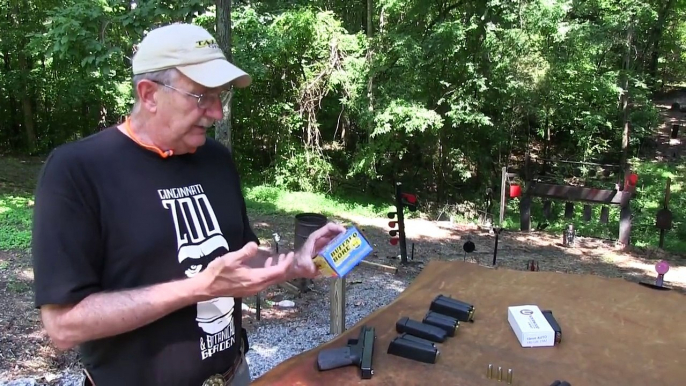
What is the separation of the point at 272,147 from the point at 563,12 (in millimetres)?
7462

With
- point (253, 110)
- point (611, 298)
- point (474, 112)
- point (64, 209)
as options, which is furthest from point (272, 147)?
point (64, 209)

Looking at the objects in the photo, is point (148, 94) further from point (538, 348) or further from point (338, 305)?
point (338, 305)

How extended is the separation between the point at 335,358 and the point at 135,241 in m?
0.85

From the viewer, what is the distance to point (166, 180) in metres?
1.54

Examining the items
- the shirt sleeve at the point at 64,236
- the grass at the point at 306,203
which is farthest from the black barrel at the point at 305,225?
the grass at the point at 306,203

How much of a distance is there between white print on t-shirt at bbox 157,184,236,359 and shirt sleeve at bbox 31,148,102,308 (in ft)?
0.72

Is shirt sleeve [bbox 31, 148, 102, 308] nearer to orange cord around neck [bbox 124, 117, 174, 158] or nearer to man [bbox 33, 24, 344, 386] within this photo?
man [bbox 33, 24, 344, 386]

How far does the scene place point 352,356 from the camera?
6.16 ft

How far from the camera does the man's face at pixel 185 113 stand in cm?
149

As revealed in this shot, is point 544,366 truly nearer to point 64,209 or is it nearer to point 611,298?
point 611,298

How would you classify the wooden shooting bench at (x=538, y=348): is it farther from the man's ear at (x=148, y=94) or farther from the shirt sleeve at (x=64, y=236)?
the man's ear at (x=148, y=94)

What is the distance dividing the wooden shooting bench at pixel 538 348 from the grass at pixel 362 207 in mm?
6459

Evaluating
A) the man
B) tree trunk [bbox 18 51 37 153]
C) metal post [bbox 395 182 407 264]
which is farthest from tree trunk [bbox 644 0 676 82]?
tree trunk [bbox 18 51 37 153]

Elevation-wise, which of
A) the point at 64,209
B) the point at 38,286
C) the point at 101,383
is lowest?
the point at 101,383
